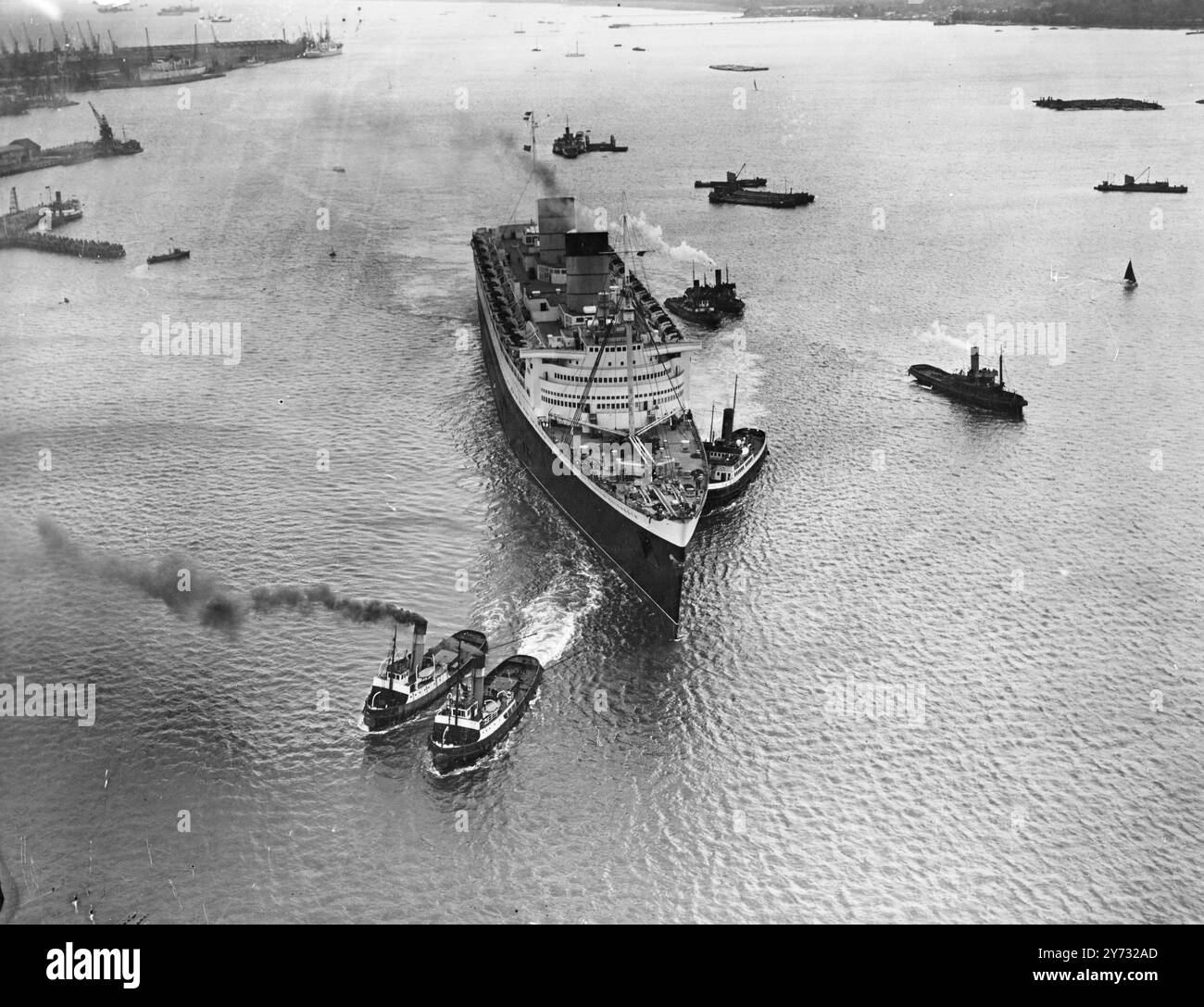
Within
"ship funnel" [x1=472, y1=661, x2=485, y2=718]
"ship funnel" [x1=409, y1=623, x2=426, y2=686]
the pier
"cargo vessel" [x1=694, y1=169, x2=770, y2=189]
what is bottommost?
the pier

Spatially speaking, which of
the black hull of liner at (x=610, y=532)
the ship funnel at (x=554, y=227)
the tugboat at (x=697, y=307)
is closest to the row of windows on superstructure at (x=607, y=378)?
the black hull of liner at (x=610, y=532)

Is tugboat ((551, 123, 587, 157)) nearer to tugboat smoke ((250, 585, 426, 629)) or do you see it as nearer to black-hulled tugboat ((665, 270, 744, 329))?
black-hulled tugboat ((665, 270, 744, 329))

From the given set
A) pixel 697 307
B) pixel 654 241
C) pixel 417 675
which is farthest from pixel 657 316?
pixel 654 241

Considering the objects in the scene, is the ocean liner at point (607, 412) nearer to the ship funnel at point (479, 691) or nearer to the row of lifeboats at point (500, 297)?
the row of lifeboats at point (500, 297)

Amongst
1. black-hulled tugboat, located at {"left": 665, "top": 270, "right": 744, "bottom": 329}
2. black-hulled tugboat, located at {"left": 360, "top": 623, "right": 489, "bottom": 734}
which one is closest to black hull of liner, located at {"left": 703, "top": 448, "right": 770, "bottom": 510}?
black-hulled tugboat, located at {"left": 360, "top": 623, "right": 489, "bottom": 734}

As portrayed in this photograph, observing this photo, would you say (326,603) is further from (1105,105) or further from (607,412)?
(1105,105)

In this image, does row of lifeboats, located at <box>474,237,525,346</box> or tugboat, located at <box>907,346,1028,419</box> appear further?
tugboat, located at <box>907,346,1028,419</box>
